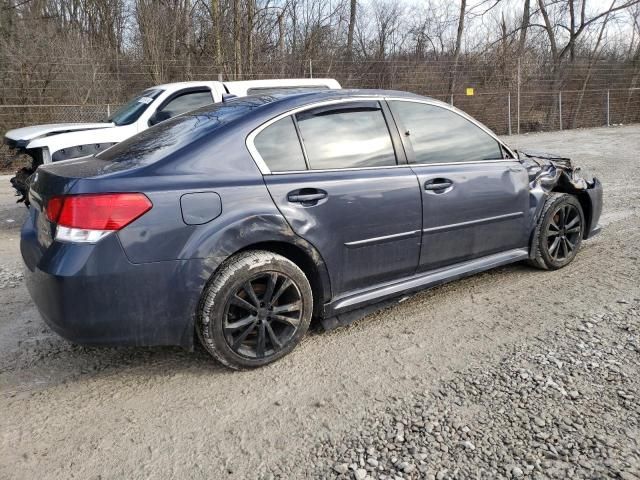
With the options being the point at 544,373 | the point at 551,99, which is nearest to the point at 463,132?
the point at 544,373

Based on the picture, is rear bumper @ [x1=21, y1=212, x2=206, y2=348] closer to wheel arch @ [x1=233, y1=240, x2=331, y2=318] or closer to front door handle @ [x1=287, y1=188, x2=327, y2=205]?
wheel arch @ [x1=233, y1=240, x2=331, y2=318]

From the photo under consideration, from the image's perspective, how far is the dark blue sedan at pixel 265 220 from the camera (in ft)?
9.03

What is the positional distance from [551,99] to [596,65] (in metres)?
3.65

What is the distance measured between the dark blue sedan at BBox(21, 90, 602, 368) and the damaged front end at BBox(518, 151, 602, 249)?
17cm

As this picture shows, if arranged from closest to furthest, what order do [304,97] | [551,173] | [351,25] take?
[304,97], [551,173], [351,25]

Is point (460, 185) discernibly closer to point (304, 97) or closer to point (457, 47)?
point (304, 97)

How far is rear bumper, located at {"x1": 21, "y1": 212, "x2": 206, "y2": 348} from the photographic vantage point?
2.69 metres

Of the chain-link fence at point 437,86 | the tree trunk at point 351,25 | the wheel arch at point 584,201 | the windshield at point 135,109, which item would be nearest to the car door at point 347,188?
the wheel arch at point 584,201

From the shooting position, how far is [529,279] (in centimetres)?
452

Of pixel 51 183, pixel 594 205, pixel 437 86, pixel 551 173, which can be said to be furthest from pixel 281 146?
pixel 437 86

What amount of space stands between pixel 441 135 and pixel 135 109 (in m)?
5.56

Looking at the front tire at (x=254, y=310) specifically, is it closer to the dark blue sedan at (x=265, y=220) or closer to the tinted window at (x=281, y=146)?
the dark blue sedan at (x=265, y=220)

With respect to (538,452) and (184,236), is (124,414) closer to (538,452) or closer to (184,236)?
(184,236)

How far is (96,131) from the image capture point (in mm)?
7195
